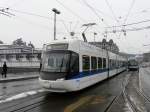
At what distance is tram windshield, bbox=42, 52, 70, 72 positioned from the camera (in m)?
13.8

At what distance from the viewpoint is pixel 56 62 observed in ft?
46.1

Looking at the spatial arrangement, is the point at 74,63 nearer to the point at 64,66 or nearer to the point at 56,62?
the point at 64,66

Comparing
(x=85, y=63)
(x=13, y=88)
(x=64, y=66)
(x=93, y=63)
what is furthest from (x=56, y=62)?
(x=13, y=88)

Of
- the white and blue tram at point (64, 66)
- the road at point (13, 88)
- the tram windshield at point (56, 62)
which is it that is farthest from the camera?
the road at point (13, 88)

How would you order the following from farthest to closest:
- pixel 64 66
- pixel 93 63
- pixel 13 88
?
1. pixel 93 63
2. pixel 13 88
3. pixel 64 66

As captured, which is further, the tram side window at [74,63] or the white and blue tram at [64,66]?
the tram side window at [74,63]

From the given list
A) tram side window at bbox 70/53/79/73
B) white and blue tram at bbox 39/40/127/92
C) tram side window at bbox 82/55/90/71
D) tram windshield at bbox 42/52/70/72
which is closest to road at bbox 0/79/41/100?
white and blue tram at bbox 39/40/127/92

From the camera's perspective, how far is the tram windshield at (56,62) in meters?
13.8

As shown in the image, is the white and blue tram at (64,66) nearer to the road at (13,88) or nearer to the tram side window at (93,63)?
the tram side window at (93,63)

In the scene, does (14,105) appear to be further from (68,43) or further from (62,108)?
(68,43)

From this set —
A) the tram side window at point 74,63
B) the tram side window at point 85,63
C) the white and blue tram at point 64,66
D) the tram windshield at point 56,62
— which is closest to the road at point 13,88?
the white and blue tram at point 64,66

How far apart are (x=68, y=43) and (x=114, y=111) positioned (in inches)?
218

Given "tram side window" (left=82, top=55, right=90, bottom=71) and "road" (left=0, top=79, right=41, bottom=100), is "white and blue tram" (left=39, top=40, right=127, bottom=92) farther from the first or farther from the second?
"road" (left=0, top=79, right=41, bottom=100)

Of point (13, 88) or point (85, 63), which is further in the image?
point (13, 88)
